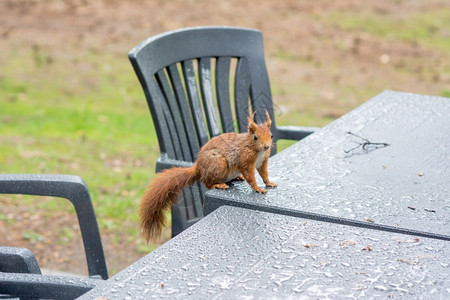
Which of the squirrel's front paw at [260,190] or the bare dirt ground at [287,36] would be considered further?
the bare dirt ground at [287,36]

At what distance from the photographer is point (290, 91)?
6605 millimetres

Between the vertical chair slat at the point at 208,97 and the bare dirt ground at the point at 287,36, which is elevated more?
the vertical chair slat at the point at 208,97

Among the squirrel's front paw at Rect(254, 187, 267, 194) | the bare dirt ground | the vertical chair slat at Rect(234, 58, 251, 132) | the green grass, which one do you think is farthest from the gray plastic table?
the bare dirt ground

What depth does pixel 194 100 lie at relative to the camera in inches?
116

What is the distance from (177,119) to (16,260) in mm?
1055

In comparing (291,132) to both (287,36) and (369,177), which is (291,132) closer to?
(369,177)

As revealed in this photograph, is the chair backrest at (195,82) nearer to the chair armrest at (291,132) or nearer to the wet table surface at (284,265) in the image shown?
the chair armrest at (291,132)

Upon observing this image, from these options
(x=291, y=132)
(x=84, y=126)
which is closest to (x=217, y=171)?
(x=291, y=132)

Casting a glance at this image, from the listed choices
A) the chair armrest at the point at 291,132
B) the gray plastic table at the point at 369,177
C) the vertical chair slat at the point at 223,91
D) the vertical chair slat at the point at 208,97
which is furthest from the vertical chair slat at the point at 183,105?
the gray plastic table at the point at 369,177

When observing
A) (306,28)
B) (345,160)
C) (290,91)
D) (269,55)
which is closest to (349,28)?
(306,28)

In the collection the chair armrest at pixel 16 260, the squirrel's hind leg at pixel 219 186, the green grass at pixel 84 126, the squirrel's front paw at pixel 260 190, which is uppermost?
the squirrel's hind leg at pixel 219 186

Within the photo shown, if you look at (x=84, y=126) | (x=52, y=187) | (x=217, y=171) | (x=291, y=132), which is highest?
(x=217, y=171)

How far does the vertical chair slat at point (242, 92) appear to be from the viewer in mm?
3090

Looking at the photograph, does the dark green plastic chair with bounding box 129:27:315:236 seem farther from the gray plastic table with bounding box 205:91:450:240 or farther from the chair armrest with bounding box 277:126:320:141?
the gray plastic table with bounding box 205:91:450:240
